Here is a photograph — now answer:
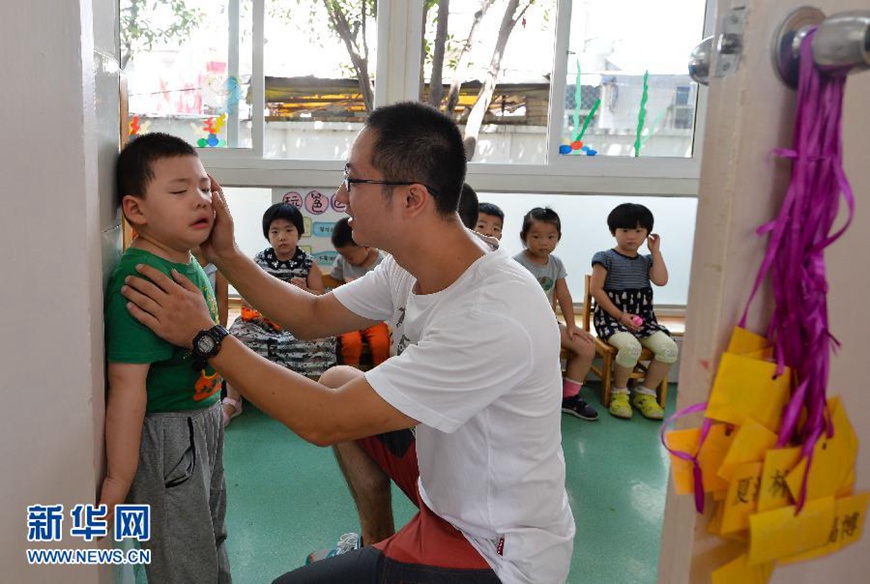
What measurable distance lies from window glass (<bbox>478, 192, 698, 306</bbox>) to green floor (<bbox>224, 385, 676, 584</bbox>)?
59.2 inches

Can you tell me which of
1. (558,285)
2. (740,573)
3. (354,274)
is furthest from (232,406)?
(740,573)

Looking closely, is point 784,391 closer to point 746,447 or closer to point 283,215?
point 746,447

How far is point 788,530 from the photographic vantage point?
653 millimetres

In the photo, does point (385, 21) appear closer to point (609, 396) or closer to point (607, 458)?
point (609, 396)

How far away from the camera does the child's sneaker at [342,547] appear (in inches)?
83.3

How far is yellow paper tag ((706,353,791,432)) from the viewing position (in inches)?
24.5

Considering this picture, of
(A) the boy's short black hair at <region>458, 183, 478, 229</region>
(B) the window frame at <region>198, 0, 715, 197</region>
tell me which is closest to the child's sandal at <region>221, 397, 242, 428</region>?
(B) the window frame at <region>198, 0, 715, 197</region>

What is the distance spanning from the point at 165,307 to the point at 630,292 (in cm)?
321

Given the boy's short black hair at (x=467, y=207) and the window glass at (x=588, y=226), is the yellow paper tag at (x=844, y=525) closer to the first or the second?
the boy's short black hair at (x=467, y=207)

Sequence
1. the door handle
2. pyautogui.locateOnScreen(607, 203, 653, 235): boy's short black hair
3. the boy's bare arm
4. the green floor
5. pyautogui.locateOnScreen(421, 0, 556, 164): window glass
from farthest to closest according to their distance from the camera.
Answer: pyautogui.locateOnScreen(421, 0, 556, 164): window glass < pyautogui.locateOnScreen(607, 203, 653, 235): boy's short black hair < the green floor < the boy's bare arm < the door handle

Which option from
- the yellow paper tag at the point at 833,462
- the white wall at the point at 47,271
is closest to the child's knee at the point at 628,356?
the white wall at the point at 47,271

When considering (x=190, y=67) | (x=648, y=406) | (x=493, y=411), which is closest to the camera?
(x=493, y=411)

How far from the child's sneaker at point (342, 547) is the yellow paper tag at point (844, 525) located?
5.22 feet

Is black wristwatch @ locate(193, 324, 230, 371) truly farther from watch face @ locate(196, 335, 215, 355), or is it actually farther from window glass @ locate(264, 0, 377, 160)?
window glass @ locate(264, 0, 377, 160)
